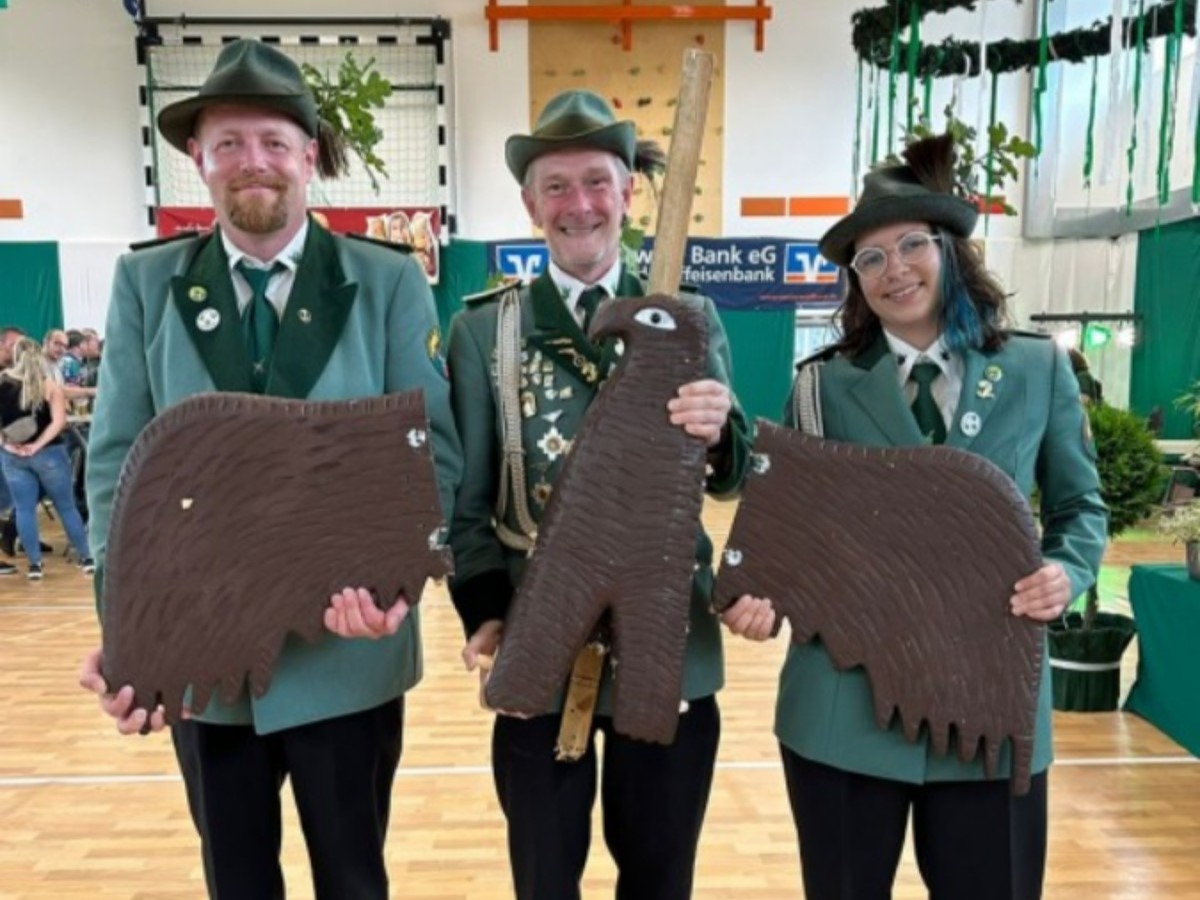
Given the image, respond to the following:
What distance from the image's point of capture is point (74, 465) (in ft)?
20.4

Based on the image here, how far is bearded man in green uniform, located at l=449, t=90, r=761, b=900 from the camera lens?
1.25 meters

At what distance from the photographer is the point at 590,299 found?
1.32 meters

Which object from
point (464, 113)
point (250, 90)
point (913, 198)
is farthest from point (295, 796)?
point (464, 113)

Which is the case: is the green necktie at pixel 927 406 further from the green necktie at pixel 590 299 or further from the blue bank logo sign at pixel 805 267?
the blue bank logo sign at pixel 805 267

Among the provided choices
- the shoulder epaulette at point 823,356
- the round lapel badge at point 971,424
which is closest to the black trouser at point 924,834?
the round lapel badge at point 971,424

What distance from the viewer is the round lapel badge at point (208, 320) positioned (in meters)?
1.19

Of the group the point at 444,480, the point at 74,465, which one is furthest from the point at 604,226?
the point at 74,465

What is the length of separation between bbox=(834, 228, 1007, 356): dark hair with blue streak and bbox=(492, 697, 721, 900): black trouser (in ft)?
2.05

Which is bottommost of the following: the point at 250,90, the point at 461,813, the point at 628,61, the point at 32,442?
the point at 461,813

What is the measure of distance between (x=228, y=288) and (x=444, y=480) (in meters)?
0.38

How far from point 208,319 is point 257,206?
6.3 inches

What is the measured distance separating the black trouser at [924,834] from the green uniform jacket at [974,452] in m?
0.04

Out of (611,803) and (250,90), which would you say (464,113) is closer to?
(250,90)

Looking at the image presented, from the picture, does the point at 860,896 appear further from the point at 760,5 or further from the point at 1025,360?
the point at 760,5
